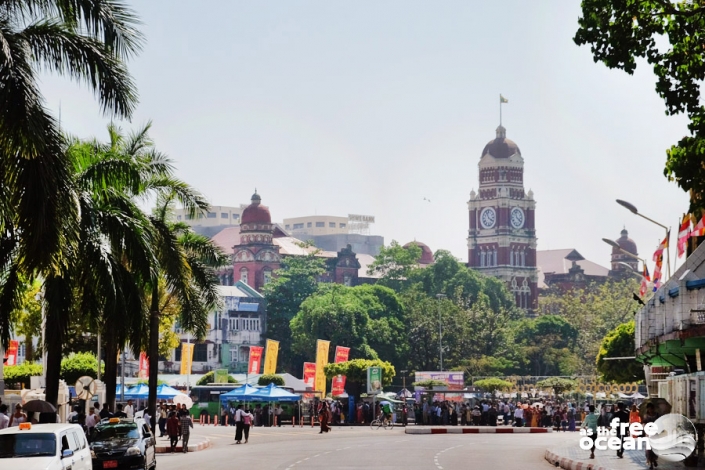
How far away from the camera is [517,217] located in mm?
187625

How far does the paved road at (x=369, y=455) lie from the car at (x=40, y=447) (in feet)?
34.5

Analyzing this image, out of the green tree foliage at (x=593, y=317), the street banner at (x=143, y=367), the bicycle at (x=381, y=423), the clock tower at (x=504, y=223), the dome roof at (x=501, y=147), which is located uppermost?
the dome roof at (x=501, y=147)

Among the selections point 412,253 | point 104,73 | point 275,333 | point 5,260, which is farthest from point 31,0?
point 412,253

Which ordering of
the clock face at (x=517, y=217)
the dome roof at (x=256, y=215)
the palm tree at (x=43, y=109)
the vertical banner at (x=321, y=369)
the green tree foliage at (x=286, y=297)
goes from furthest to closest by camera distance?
1. the clock face at (x=517, y=217)
2. the dome roof at (x=256, y=215)
3. the green tree foliage at (x=286, y=297)
4. the vertical banner at (x=321, y=369)
5. the palm tree at (x=43, y=109)

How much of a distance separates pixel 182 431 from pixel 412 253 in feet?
441

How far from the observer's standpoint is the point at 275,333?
15188 cm

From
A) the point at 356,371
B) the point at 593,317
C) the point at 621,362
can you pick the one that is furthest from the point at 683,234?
the point at 593,317

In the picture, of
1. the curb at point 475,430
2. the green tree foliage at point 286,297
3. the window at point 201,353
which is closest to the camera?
the curb at point 475,430

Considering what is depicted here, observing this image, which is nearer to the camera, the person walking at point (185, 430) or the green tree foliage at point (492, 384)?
the person walking at point (185, 430)

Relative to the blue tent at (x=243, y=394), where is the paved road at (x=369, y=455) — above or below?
below

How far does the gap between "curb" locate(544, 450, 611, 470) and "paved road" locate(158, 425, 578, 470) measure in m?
0.29

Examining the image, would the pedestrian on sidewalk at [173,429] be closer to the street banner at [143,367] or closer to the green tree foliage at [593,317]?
the street banner at [143,367]

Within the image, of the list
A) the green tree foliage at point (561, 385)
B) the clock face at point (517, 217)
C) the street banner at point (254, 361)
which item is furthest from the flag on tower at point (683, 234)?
the clock face at point (517, 217)

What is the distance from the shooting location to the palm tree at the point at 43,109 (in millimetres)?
18406
